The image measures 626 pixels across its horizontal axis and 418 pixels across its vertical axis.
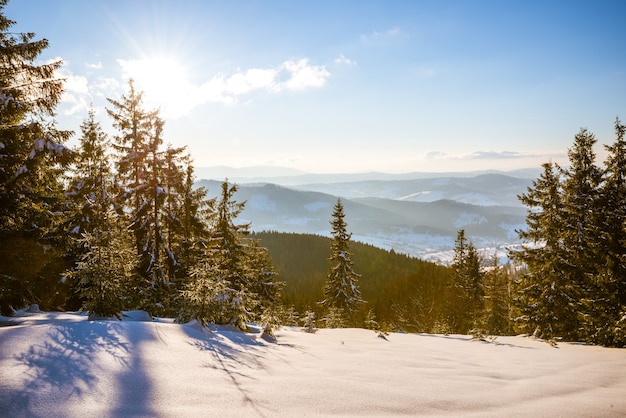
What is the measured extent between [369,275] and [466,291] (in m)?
65.0

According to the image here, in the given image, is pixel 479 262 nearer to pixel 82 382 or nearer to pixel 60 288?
pixel 60 288

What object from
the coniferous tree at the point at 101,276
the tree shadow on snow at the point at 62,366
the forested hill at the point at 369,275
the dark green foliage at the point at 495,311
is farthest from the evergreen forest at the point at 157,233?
the forested hill at the point at 369,275

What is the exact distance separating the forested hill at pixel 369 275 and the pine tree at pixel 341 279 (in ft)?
55.0

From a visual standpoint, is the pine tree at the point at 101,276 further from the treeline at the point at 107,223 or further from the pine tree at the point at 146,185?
the pine tree at the point at 146,185

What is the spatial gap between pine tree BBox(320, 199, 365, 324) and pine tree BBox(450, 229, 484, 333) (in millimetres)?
11674

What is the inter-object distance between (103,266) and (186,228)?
14319 millimetres

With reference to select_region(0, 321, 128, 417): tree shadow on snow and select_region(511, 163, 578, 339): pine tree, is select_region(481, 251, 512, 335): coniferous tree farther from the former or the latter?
select_region(0, 321, 128, 417): tree shadow on snow

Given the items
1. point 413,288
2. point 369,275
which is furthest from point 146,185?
point 369,275

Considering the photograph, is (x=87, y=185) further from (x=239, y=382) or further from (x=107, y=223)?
(x=239, y=382)

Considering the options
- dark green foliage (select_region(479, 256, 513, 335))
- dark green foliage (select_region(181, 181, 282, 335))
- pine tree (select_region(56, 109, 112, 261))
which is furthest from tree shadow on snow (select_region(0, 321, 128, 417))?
dark green foliage (select_region(479, 256, 513, 335))

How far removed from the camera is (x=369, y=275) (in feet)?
342

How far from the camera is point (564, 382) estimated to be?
252 inches

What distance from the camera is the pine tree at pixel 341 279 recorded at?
1430 inches

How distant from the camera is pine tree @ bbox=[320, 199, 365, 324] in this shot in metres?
36.3
